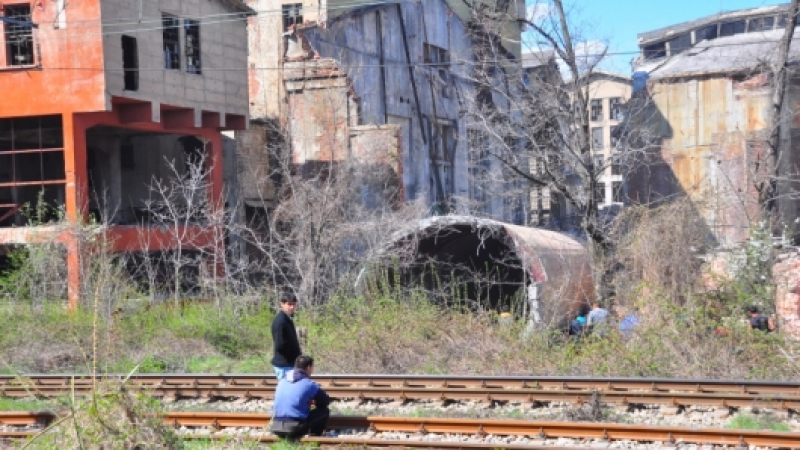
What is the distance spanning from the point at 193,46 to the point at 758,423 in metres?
21.2

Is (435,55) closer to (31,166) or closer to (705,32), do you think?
(31,166)

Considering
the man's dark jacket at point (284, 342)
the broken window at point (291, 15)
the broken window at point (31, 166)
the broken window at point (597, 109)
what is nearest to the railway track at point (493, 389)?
the man's dark jacket at point (284, 342)

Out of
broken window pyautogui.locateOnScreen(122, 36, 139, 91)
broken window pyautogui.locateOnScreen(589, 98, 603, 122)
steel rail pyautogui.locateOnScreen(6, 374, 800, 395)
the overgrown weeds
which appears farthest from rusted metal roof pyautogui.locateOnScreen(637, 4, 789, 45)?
steel rail pyautogui.locateOnScreen(6, 374, 800, 395)

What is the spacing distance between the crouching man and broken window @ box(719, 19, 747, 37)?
4979cm

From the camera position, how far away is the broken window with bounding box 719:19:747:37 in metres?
53.7

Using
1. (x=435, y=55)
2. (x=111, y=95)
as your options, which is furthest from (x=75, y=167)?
(x=435, y=55)

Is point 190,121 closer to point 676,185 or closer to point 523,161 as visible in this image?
point 523,161

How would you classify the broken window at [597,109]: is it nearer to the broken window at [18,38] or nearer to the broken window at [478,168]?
the broken window at [478,168]

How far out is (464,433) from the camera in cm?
1049

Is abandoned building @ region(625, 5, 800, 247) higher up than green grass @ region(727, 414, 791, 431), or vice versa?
abandoned building @ region(625, 5, 800, 247)

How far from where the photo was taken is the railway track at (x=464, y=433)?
31.7ft

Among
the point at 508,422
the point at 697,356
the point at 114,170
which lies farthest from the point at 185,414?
the point at 114,170

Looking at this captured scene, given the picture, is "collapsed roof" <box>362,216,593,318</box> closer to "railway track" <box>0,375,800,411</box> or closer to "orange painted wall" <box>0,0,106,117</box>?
"railway track" <box>0,375,800,411</box>

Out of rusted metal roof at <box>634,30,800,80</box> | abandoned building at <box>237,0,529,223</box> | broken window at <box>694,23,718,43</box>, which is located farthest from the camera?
broken window at <box>694,23,718,43</box>
